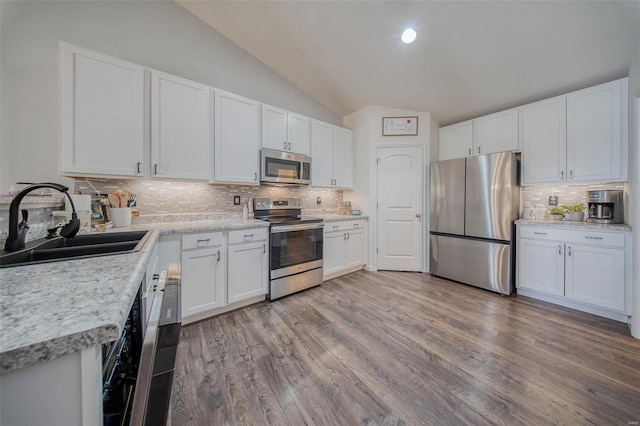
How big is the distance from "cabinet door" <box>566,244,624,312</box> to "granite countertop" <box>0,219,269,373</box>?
12.2ft

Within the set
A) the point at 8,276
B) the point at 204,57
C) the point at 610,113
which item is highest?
the point at 204,57

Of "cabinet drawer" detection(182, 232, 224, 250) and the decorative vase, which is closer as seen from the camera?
"cabinet drawer" detection(182, 232, 224, 250)

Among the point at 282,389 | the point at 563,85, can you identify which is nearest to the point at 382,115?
the point at 563,85

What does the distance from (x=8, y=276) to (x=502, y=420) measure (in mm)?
2223

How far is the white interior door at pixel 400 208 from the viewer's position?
3.65 m

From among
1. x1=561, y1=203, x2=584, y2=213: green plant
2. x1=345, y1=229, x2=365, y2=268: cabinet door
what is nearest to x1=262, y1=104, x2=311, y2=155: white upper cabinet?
x1=345, y1=229, x2=365, y2=268: cabinet door

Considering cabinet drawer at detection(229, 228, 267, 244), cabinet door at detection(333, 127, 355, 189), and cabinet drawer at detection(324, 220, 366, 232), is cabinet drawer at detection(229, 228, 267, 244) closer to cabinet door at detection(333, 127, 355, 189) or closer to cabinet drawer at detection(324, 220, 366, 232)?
cabinet drawer at detection(324, 220, 366, 232)

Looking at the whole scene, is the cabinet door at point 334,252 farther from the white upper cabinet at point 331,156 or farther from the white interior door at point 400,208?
the white upper cabinet at point 331,156

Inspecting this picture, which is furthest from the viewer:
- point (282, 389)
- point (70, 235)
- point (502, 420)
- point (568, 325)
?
point (568, 325)

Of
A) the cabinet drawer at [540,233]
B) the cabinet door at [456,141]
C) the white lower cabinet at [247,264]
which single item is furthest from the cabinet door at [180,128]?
the cabinet drawer at [540,233]

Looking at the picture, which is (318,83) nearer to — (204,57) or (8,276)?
(204,57)

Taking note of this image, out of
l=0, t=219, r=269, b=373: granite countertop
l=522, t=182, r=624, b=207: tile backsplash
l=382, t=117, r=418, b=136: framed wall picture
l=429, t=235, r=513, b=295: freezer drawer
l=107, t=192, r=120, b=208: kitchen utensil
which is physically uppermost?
l=382, t=117, r=418, b=136: framed wall picture

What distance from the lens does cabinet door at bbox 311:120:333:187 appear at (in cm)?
341

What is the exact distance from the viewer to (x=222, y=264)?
2.29m
